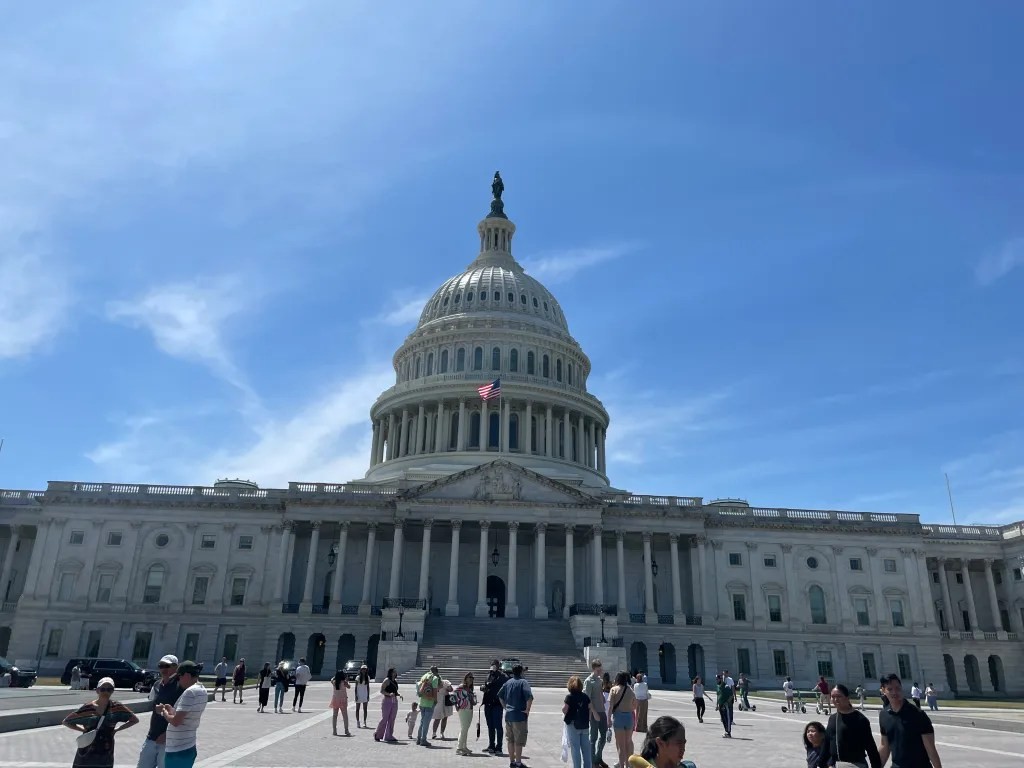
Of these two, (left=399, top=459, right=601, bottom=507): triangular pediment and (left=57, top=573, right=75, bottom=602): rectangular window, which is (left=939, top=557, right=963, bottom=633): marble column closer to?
(left=399, top=459, right=601, bottom=507): triangular pediment

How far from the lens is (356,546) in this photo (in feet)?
231

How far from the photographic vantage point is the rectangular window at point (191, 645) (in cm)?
6575

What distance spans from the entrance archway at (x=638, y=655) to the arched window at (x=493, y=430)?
90.2 feet

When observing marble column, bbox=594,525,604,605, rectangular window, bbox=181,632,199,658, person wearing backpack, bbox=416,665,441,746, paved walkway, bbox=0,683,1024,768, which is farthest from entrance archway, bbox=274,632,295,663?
person wearing backpack, bbox=416,665,441,746

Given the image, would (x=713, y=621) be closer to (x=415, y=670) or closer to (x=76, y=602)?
(x=415, y=670)

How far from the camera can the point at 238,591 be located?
223 ft

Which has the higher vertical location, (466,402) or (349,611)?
(466,402)

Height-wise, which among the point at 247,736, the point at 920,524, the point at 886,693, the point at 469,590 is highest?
the point at 920,524

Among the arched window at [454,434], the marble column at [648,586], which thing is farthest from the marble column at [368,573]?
the marble column at [648,586]

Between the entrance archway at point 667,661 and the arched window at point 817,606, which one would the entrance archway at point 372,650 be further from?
the arched window at point 817,606

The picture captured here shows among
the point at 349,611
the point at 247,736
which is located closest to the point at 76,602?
the point at 349,611

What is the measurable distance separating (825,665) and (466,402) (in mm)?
43140

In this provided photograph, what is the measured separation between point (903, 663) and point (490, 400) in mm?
45848

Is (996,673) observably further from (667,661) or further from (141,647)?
(141,647)
